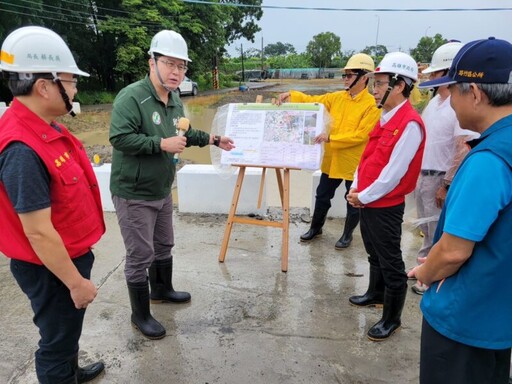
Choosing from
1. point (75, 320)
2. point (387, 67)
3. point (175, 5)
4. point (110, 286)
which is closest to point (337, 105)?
point (387, 67)

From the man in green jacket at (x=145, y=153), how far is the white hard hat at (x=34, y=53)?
0.70 meters

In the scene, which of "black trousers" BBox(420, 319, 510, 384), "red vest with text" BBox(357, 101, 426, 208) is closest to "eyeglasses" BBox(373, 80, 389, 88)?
"red vest with text" BBox(357, 101, 426, 208)

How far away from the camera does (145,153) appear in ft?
7.52

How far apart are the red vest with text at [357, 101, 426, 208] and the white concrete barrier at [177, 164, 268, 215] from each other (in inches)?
88.4

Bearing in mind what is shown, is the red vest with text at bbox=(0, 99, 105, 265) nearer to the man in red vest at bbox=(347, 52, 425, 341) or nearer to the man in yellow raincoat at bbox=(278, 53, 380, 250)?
the man in red vest at bbox=(347, 52, 425, 341)

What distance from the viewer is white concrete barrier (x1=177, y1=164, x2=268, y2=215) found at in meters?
4.61

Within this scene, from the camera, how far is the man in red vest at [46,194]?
1.41m

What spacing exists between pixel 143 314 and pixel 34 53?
1793 mm

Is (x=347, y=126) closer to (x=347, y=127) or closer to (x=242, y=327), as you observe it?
(x=347, y=127)

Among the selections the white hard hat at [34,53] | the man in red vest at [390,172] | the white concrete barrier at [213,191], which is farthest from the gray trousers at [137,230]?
the white concrete barrier at [213,191]

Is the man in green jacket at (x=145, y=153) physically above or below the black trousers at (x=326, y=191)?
above

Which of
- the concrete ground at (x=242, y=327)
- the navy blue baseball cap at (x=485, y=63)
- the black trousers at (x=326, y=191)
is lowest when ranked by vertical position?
the concrete ground at (x=242, y=327)

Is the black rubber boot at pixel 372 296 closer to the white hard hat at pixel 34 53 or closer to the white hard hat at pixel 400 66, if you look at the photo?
the white hard hat at pixel 400 66

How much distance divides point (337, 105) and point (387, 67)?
4.64ft
